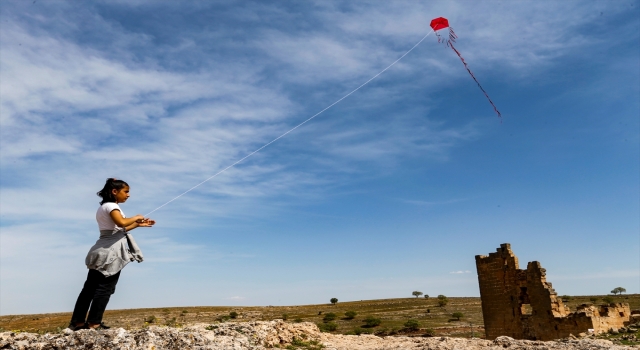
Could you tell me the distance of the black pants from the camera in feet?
20.5

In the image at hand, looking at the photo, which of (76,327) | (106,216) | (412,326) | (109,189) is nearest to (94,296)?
(76,327)

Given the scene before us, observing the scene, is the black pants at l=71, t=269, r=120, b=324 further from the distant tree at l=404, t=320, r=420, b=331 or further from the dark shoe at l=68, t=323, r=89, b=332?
the distant tree at l=404, t=320, r=420, b=331

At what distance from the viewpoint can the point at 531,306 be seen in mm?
19016

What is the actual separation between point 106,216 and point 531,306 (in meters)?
17.9

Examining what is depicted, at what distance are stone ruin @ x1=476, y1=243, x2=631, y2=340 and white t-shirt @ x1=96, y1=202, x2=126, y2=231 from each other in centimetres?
1653

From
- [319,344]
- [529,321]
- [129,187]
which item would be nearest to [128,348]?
[129,187]

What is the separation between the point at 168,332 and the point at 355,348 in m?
4.57

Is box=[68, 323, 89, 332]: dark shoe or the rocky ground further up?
box=[68, 323, 89, 332]: dark shoe

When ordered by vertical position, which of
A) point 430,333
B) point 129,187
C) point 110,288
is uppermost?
point 129,187

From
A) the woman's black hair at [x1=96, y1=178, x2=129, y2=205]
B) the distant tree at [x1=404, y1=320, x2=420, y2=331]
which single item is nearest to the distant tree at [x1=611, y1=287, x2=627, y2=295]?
the distant tree at [x1=404, y1=320, x2=420, y2=331]

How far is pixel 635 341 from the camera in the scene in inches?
506

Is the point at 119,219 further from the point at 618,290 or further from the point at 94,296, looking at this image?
the point at 618,290

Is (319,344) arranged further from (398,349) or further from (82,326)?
(82,326)

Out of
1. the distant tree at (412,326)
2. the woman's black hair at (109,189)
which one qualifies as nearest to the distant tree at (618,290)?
the distant tree at (412,326)
